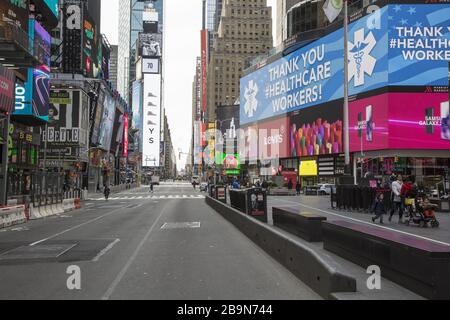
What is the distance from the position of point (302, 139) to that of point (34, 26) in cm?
5241

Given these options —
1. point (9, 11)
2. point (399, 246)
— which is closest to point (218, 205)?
point (399, 246)

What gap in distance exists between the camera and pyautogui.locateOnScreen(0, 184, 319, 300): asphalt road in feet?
24.8

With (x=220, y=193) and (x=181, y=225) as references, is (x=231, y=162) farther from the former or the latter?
(x=181, y=225)

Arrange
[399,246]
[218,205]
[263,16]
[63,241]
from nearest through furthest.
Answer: [399,246] < [63,241] < [218,205] < [263,16]

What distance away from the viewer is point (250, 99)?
111625 mm

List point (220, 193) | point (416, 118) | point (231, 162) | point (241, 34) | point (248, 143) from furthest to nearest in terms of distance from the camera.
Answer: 1. point (241, 34)
2. point (231, 162)
3. point (248, 143)
4. point (416, 118)
5. point (220, 193)

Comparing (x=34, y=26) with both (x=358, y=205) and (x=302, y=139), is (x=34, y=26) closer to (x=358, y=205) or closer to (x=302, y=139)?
(x=358, y=205)

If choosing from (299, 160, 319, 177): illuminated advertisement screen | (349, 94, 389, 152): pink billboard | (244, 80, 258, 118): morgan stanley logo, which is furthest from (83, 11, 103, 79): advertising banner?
(349, 94, 389, 152): pink billboard

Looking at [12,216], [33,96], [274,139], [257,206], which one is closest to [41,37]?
[33,96]

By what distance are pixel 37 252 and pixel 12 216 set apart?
401 inches

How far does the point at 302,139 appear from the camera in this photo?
84.0 meters

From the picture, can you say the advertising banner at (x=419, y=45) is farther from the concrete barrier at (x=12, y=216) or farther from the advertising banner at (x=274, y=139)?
the concrete barrier at (x=12, y=216)

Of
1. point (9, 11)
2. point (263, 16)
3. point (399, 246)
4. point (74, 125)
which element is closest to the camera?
point (399, 246)

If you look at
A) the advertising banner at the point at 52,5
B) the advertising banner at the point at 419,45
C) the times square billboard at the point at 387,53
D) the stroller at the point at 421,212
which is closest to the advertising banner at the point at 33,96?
the advertising banner at the point at 52,5
